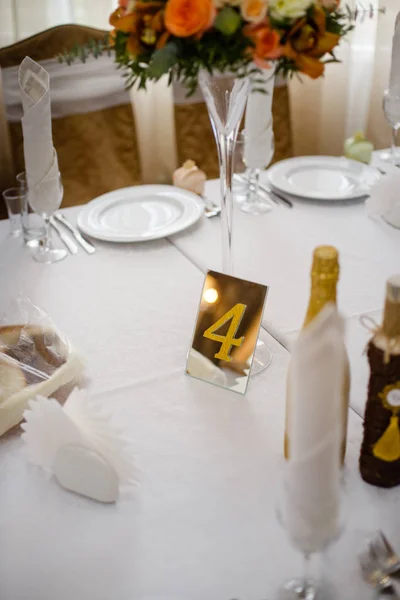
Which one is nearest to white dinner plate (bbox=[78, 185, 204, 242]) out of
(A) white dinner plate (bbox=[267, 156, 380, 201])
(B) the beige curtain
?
(A) white dinner plate (bbox=[267, 156, 380, 201])

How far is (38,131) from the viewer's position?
1.25 m

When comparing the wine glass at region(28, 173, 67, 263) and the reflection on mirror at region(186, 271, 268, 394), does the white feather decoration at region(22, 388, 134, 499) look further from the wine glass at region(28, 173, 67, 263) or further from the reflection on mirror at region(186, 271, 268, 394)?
the wine glass at region(28, 173, 67, 263)

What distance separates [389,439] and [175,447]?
11.0 inches

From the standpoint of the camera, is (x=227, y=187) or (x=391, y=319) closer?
(x=391, y=319)

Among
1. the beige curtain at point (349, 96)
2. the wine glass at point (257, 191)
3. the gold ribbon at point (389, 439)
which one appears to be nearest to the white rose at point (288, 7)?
the gold ribbon at point (389, 439)

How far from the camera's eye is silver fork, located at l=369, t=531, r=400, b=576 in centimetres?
66

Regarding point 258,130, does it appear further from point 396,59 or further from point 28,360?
point 28,360

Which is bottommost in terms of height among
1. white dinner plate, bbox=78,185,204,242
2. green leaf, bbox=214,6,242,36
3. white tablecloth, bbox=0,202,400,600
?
white tablecloth, bbox=0,202,400,600

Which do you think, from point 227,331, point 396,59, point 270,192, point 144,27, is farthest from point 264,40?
point 396,59

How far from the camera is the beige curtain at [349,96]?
8.96ft

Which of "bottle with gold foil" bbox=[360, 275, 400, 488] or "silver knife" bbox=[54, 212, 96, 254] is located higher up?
"bottle with gold foil" bbox=[360, 275, 400, 488]

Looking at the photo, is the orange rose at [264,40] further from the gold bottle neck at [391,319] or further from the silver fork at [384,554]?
the silver fork at [384,554]

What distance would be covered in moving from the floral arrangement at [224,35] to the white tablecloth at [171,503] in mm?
434

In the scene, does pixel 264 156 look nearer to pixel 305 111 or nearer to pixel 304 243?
pixel 304 243
